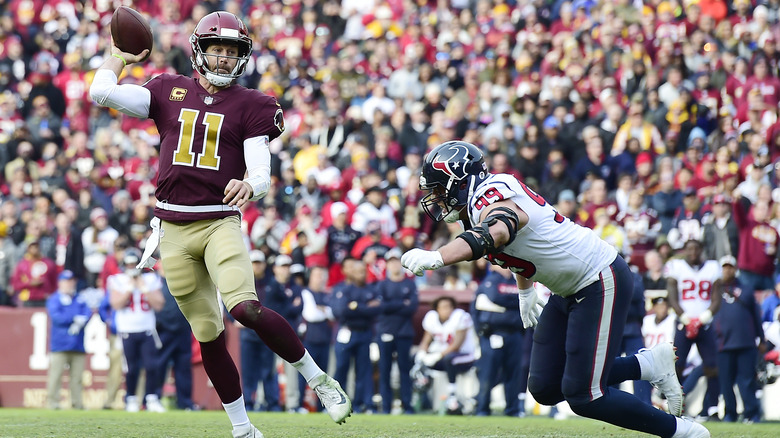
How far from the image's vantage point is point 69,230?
13.9 meters

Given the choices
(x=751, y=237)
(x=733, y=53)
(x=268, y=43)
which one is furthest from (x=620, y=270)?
(x=268, y=43)

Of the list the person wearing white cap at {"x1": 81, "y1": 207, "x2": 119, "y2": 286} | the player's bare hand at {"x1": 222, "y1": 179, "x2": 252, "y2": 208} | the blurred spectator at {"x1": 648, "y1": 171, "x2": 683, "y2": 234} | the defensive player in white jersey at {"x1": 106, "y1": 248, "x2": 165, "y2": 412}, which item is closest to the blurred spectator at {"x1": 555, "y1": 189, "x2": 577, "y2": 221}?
the blurred spectator at {"x1": 648, "y1": 171, "x2": 683, "y2": 234}

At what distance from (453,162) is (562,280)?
799 millimetres

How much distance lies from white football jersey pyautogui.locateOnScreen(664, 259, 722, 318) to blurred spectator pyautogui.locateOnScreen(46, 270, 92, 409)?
20.6 feet

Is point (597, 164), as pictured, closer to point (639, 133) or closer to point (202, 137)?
point (639, 133)

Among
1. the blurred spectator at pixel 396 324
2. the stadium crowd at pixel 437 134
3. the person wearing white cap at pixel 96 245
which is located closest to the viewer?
the blurred spectator at pixel 396 324

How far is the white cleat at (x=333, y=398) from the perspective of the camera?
5945mm

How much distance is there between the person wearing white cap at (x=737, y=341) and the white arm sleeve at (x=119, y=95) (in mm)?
6561

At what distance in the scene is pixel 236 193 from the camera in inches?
224

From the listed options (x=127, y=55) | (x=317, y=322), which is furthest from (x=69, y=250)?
(x=127, y=55)

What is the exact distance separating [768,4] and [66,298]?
30.9 feet

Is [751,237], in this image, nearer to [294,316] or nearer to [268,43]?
[294,316]

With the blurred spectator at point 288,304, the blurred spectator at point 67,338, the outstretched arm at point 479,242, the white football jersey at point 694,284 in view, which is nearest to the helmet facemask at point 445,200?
the outstretched arm at point 479,242

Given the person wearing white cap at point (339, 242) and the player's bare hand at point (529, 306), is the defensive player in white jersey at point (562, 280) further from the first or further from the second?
the person wearing white cap at point (339, 242)
